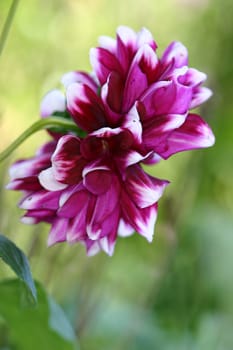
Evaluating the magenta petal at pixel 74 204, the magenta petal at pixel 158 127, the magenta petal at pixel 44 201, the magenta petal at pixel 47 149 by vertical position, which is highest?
the magenta petal at pixel 47 149

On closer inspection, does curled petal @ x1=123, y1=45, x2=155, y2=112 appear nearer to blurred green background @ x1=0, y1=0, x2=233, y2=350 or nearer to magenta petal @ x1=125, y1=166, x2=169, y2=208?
magenta petal @ x1=125, y1=166, x2=169, y2=208

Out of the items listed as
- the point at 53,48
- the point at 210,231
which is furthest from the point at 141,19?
the point at 210,231

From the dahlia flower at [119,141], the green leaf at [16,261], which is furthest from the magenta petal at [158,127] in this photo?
the green leaf at [16,261]

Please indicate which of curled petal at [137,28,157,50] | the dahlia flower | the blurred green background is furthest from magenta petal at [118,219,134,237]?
the blurred green background

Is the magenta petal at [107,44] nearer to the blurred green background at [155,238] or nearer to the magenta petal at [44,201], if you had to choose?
the magenta petal at [44,201]

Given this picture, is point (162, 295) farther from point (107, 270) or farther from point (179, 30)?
point (179, 30)

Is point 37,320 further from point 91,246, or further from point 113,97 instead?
point 113,97
